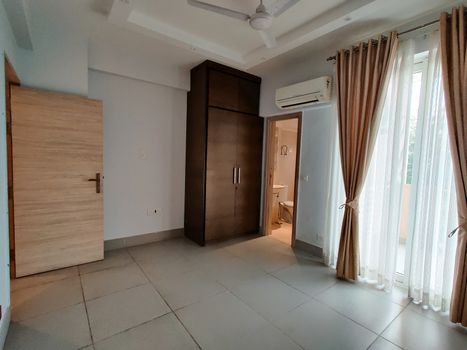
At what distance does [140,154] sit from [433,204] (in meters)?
3.61

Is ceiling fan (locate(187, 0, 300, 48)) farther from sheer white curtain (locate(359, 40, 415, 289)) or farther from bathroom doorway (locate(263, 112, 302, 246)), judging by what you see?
bathroom doorway (locate(263, 112, 302, 246))

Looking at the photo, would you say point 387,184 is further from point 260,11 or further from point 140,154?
point 140,154

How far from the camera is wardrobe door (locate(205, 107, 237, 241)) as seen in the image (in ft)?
11.4

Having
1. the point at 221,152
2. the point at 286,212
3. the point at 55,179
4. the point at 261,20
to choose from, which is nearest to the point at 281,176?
the point at 286,212

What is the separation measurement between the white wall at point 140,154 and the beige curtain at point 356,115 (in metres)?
2.46

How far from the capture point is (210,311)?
2.07 meters

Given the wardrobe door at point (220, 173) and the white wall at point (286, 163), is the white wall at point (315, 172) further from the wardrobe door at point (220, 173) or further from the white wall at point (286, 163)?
the white wall at point (286, 163)

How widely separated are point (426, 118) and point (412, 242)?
1.23m

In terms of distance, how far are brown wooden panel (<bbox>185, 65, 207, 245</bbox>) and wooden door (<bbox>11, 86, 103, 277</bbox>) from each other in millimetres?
1325

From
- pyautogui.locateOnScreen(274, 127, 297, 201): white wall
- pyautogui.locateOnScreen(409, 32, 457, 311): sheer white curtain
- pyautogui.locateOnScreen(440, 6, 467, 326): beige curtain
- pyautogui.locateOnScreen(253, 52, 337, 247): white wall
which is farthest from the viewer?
pyautogui.locateOnScreen(274, 127, 297, 201): white wall

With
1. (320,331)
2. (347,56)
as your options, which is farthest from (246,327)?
(347,56)

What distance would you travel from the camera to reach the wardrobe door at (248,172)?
12.7ft

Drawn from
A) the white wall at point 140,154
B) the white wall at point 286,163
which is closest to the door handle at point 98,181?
the white wall at point 140,154

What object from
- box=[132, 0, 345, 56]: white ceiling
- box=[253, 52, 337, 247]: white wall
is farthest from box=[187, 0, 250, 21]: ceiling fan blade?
box=[253, 52, 337, 247]: white wall
